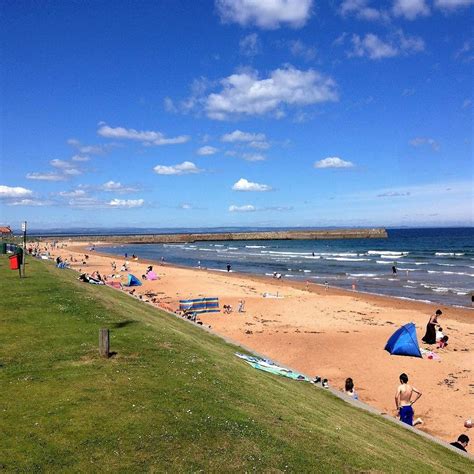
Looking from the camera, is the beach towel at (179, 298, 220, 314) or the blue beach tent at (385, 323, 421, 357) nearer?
the blue beach tent at (385, 323, 421, 357)

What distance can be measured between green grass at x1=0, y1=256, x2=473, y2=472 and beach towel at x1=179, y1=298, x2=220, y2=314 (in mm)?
15964

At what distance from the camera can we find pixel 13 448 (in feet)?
22.5

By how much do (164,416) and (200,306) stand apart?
917 inches

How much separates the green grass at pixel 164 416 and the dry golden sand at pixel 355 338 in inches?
190

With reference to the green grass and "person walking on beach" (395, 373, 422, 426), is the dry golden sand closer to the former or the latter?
"person walking on beach" (395, 373, 422, 426)

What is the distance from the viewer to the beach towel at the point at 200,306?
30.1 meters

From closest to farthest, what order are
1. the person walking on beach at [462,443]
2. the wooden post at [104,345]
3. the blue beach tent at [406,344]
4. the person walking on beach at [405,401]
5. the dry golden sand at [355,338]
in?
1. the wooden post at [104,345]
2. the person walking on beach at [462,443]
3. the person walking on beach at [405,401]
4. the dry golden sand at [355,338]
5. the blue beach tent at [406,344]

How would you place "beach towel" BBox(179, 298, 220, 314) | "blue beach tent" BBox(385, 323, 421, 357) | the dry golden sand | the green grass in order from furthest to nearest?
"beach towel" BBox(179, 298, 220, 314) → "blue beach tent" BBox(385, 323, 421, 357) → the dry golden sand → the green grass

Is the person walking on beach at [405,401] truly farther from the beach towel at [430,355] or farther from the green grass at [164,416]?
the beach towel at [430,355]

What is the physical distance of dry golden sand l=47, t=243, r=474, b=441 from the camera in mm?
16766

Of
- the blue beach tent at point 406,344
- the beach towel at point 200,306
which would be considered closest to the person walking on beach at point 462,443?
the blue beach tent at point 406,344

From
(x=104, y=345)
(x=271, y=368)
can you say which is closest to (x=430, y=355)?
(x=271, y=368)

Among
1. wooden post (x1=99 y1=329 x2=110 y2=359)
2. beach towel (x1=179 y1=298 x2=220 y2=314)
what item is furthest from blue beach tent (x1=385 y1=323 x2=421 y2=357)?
wooden post (x1=99 y1=329 x2=110 y2=359)

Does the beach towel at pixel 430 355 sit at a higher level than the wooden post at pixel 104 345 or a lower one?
lower
